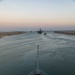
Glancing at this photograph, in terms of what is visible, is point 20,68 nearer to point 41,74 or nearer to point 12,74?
point 12,74

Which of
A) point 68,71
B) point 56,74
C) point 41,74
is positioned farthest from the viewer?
point 68,71

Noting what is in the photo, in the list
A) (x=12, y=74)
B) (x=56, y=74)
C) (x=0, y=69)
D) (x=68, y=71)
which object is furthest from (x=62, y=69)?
(x=0, y=69)

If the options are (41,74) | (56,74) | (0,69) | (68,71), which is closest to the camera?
(41,74)

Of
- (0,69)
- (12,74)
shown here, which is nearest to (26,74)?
(12,74)

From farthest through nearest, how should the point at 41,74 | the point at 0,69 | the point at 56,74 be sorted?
the point at 0,69
the point at 56,74
the point at 41,74

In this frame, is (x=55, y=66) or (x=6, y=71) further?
(x=55, y=66)

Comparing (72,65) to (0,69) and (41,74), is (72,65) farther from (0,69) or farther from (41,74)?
(0,69)

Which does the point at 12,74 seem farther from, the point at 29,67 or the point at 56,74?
the point at 56,74

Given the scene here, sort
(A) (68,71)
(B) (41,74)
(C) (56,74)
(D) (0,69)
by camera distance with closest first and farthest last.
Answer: (B) (41,74) < (C) (56,74) < (A) (68,71) < (D) (0,69)

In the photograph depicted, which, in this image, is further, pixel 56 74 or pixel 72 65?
pixel 72 65
